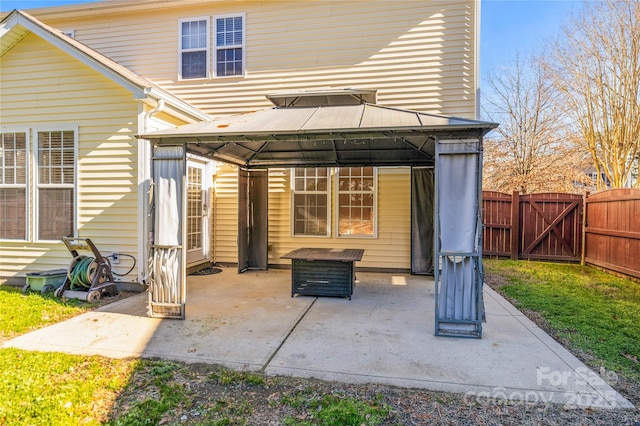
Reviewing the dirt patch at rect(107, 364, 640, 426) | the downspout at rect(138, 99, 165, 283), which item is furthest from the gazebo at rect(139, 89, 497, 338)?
the dirt patch at rect(107, 364, 640, 426)

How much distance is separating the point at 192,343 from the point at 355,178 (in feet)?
17.4

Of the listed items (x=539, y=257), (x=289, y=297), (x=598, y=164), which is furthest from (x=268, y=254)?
(x=598, y=164)

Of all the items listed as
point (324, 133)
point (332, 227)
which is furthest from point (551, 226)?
point (324, 133)

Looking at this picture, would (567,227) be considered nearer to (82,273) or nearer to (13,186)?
(82,273)

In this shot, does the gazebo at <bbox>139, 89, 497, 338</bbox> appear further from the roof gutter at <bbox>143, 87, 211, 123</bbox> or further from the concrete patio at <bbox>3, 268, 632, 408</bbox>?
the roof gutter at <bbox>143, 87, 211, 123</bbox>

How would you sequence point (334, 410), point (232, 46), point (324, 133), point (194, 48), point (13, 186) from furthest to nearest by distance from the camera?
point (194, 48), point (232, 46), point (13, 186), point (324, 133), point (334, 410)

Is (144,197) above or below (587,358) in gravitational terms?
above

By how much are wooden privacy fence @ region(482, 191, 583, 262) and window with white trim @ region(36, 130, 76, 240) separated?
32.7 ft

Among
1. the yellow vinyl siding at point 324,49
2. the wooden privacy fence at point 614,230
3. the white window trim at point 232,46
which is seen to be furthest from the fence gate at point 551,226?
the white window trim at point 232,46

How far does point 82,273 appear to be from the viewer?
18.8 feet

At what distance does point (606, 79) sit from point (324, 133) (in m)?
11.3

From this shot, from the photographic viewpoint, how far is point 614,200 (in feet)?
25.5

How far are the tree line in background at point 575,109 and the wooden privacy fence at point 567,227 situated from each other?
2890mm

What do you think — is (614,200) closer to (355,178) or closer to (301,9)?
(355,178)
